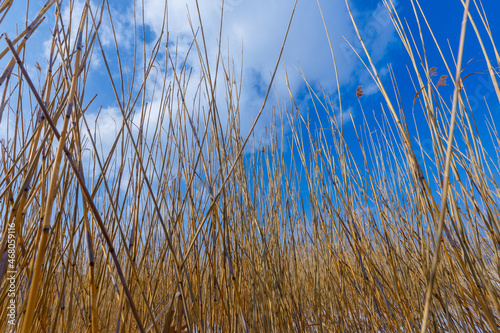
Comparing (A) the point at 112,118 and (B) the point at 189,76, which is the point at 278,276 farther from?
(A) the point at 112,118

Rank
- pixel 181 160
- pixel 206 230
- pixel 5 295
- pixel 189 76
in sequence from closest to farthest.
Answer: pixel 5 295 → pixel 206 230 → pixel 181 160 → pixel 189 76

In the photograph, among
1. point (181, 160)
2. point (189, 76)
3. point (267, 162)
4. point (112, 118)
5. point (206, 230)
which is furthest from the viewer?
point (267, 162)

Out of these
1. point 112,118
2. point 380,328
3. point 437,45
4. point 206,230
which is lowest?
point 380,328

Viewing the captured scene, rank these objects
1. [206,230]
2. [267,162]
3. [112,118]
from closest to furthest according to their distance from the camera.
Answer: [206,230]
[112,118]
[267,162]

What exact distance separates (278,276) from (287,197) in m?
0.28

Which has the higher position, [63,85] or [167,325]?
[63,85]

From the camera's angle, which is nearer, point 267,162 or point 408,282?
point 408,282

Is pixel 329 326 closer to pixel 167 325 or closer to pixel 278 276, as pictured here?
pixel 278 276

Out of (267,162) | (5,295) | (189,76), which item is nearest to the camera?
(5,295)

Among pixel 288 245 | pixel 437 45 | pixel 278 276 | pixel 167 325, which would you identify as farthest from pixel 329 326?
pixel 437 45

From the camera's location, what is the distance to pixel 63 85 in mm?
623

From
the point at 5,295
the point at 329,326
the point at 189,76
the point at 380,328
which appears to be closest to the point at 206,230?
the point at 5,295

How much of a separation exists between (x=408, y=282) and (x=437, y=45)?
703 mm

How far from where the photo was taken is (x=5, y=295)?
537mm
